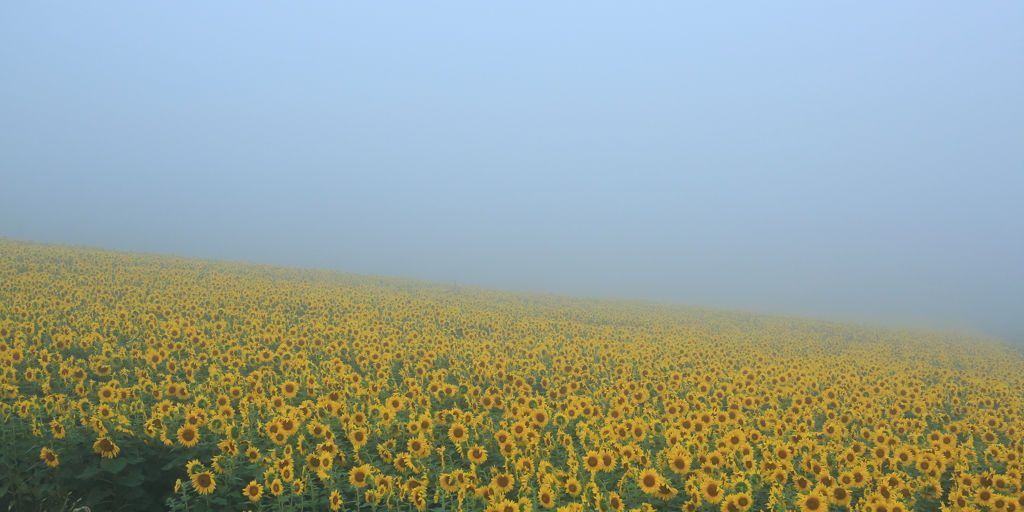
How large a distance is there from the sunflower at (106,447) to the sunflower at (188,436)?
0.66 meters

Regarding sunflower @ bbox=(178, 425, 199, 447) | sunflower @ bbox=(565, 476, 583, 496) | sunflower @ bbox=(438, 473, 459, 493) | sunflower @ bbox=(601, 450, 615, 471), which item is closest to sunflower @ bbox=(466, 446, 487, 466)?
sunflower @ bbox=(438, 473, 459, 493)

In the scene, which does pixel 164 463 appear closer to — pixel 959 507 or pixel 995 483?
pixel 959 507

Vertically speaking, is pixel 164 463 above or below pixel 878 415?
below

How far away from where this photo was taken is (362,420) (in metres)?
7.82

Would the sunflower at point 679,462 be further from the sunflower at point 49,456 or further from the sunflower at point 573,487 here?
the sunflower at point 49,456

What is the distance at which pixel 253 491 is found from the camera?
19.1 ft

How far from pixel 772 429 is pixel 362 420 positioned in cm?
730

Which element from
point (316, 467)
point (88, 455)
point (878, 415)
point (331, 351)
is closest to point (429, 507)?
point (316, 467)

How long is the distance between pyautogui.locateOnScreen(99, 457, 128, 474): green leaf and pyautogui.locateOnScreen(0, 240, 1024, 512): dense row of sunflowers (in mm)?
25

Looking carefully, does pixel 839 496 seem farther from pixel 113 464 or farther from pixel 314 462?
pixel 113 464

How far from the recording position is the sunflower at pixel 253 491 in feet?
18.9

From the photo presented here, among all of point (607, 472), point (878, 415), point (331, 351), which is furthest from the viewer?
point (331, 351)

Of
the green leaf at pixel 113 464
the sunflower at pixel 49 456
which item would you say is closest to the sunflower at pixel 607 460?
the green leaf at pixel 113 464

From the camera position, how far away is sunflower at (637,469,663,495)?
6.37 meters
